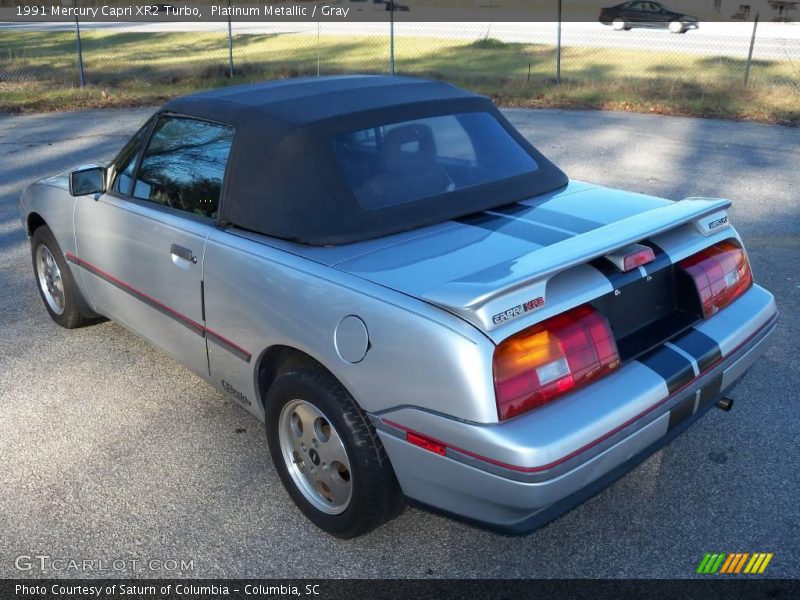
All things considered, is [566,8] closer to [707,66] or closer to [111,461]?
[707,66]

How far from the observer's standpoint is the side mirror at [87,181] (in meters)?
4.02

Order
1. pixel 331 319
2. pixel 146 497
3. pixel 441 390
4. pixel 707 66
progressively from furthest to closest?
1. pixel 707 66
2. pixel 146 497
3. pixel 331 319
4. pixel 441 390

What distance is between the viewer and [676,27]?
3025cm

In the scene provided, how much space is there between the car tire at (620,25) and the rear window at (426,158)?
3018 cm

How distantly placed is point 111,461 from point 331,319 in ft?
4.94

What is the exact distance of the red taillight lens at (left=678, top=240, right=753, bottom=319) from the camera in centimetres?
300

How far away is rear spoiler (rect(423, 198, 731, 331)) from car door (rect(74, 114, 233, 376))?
55.0 inches

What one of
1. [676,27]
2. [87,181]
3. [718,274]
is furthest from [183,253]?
[676,27]

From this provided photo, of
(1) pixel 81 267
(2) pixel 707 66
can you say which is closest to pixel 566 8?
(2) pixel 707 66

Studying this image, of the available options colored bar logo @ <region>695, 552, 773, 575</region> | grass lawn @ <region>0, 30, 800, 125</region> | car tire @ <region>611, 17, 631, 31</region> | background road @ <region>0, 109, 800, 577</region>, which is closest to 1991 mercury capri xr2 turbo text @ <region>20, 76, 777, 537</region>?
background road @ <region>0, 109, 800, 577</region>

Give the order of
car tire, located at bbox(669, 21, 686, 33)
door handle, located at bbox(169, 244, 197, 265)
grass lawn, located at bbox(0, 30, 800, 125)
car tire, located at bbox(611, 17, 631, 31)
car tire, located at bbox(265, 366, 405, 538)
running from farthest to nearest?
car tire, located at bbox(611, 17, 631, 31) < car tire, located at bbox(669, 21, 686, 33) < grass lawn, located at bbox(0, 30, 800, 125) < door handle, located at bbox(169, 244, 197, 265) < car tire, located at bbox(265, 366, 405, 538)

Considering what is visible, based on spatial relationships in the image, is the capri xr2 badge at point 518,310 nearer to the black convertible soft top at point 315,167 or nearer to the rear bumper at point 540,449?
the rear bumper at point 540,449

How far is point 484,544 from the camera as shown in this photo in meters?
2.96

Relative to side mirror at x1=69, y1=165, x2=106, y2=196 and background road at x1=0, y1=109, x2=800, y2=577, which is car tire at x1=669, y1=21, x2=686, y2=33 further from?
side mirror at x1=69, y1=165, x2=106, y2=196
